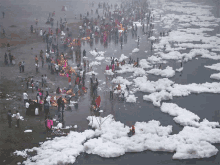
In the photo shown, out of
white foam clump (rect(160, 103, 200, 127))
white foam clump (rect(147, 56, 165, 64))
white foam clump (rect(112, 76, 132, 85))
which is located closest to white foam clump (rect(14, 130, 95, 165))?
white foam clump (rect(160, 103, 200, 127))

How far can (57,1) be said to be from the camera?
106812 millimetres

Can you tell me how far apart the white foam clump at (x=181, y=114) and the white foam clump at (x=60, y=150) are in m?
10.2

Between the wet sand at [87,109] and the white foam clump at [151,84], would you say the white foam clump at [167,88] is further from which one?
the wet sand at [87,109]

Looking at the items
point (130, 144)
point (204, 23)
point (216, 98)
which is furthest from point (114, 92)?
point (204, 23)

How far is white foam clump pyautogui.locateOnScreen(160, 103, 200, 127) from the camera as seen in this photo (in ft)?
78.7

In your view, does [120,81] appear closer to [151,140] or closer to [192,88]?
[192,88]

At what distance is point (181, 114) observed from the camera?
25.6 metres

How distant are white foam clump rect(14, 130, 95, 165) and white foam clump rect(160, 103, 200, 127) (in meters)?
10.2

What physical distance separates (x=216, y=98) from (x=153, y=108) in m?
9.78

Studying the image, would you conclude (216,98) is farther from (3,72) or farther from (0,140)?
(3,72)

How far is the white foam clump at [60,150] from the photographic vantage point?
17875mm

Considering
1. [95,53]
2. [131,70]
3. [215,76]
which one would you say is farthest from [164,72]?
[95,53]

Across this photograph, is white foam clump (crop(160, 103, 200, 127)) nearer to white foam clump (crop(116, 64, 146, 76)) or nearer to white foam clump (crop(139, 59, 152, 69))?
white foam clump (crop(116, 64, 146, 76))

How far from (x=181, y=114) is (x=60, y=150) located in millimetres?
14356
